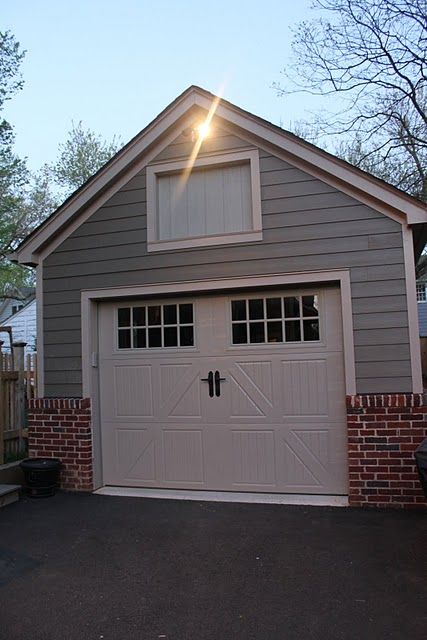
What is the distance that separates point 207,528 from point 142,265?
2908 mm

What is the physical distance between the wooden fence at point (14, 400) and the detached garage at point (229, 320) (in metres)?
0.46

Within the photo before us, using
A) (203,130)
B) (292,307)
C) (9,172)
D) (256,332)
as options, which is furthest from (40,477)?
(9,172)

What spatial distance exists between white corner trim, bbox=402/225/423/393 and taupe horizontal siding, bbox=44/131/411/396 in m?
0.05

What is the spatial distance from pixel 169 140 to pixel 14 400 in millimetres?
3835

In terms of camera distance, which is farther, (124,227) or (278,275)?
(124,227)

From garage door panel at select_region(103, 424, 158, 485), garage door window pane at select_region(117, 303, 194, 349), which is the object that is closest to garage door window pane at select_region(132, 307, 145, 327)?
garage door window pane at select_region(117, 303, 194, 349)

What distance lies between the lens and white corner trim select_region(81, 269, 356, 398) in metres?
5.02

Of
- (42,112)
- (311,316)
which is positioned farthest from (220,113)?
(42,112)

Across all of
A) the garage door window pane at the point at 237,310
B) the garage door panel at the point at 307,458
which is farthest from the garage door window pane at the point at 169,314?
the garage door panel at the point at 307,458

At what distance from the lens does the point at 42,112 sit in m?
9.27

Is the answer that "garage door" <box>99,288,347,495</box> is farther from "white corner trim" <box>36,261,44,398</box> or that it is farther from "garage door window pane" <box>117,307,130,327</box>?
"white corner trim" <box>36,261,44,398</box>

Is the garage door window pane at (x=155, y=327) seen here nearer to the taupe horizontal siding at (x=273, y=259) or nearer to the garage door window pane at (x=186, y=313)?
the garage door window pane at (x=186, y=313)

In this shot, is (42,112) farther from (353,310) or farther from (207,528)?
(207,528)

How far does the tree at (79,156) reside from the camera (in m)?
22.7
